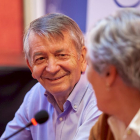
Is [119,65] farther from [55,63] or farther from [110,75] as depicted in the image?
[55,63]

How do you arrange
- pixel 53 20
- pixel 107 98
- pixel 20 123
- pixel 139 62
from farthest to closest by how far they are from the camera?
pixel 20 123
pixel 53 20
pixel 107 98
pixel 139 62

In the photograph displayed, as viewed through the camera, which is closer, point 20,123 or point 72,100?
point 72,100

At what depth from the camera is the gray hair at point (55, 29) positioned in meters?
1.15

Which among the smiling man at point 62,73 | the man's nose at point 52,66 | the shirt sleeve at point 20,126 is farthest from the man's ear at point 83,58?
the shirt sleeve at point 20,126

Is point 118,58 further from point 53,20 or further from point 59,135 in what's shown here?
point 59,135

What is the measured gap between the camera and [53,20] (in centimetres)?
118

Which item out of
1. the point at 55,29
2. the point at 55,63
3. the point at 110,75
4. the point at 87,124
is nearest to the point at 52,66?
the point at 55,63

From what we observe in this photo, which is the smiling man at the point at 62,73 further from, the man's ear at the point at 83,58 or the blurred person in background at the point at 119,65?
the blurred person in background at the point at 119,65

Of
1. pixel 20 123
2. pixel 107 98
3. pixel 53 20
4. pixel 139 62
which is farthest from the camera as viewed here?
pixel 20 123

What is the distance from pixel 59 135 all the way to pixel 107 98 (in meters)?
0.55

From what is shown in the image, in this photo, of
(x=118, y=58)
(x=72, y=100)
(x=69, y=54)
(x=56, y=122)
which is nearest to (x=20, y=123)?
(x=56, y=122)

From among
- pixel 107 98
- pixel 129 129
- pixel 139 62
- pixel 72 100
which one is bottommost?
pixel 72 100

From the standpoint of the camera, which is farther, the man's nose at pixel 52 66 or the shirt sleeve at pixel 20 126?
the shirt sleeve at pixel 20 126

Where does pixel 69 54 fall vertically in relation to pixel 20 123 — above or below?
above
